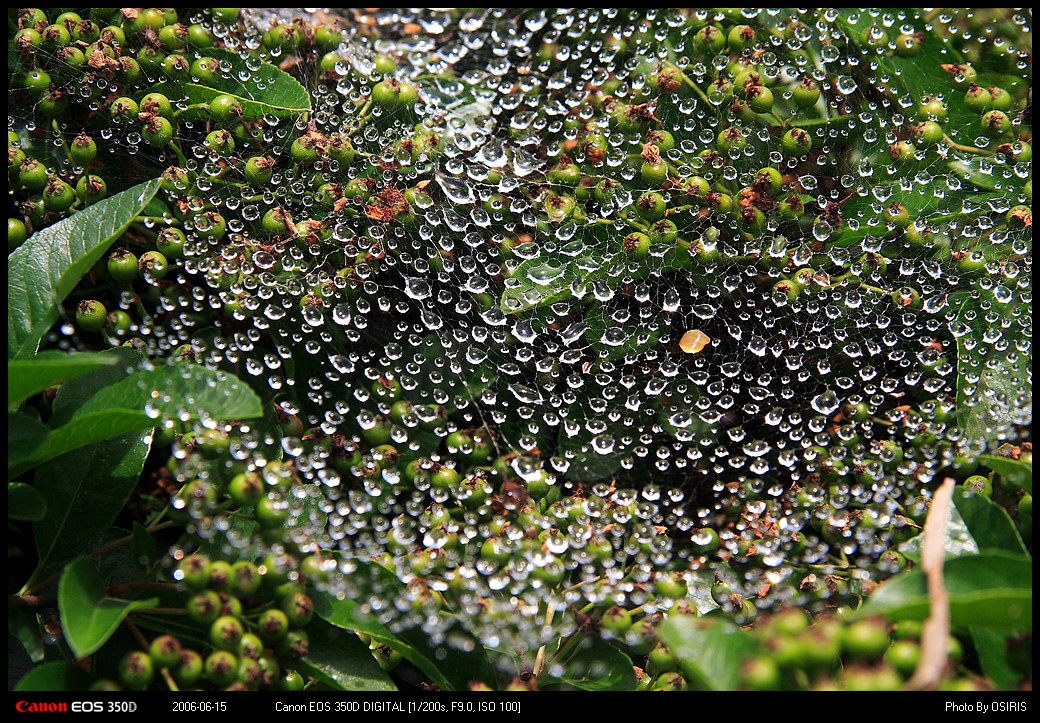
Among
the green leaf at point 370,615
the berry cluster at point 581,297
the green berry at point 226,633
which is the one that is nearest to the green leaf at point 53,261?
the berry cluster at point 581,297

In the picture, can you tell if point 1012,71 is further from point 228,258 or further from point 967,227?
point 228,258

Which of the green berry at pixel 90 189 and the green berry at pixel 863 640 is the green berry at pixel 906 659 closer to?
the green berry at pixel 863 640

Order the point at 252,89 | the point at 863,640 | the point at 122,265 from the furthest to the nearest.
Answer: the point at 252,89, the point at 122,265, the point at 863,640

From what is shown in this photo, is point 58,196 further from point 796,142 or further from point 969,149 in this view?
point 969,149

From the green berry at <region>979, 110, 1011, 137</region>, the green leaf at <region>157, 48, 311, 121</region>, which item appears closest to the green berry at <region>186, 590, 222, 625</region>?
the green leaf at <region>157, 48, 311, 121</region>

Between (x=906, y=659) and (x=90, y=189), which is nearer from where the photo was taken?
(x=906, y=659)

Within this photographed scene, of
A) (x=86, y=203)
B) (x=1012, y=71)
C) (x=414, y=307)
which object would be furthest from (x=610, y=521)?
(x=1012, y=71)

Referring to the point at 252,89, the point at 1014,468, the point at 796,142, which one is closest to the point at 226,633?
the point at 252,89
